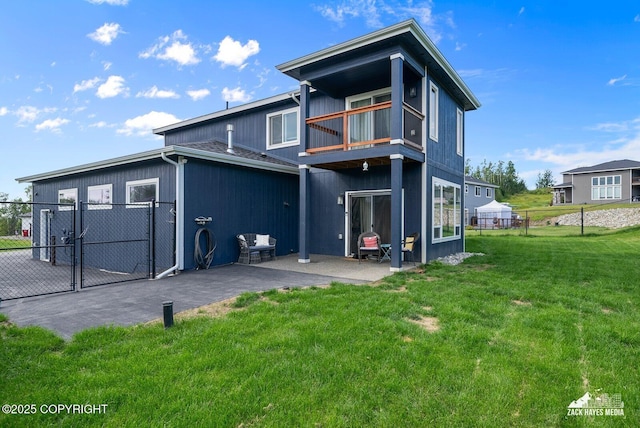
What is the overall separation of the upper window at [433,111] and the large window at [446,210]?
1352 millimetres

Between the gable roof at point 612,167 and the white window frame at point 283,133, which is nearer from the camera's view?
the white window frame at point 283,133

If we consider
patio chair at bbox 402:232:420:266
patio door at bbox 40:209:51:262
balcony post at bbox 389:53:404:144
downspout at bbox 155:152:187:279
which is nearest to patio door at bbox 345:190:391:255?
patio chair at bbox 402:232:420:266

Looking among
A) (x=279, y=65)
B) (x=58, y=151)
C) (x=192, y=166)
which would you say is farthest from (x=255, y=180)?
(x=58, y=151)

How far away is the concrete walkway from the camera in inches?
175

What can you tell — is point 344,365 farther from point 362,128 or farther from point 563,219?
point 563,219

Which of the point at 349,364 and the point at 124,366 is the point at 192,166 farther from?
the point at 349,364

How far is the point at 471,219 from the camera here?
108ft

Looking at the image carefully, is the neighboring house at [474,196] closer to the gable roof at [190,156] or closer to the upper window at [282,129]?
the upper window at [282,129]

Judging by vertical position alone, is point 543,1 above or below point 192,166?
above

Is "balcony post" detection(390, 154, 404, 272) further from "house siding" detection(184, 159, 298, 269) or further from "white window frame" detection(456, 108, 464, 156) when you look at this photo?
"white window frame" detection(456, 108, 464, 156)

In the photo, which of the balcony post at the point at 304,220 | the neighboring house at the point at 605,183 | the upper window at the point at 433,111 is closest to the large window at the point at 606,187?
the neighboring house at the point at 605,183

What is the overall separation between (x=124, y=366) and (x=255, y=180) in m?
7.63

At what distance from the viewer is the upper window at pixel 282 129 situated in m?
11.9

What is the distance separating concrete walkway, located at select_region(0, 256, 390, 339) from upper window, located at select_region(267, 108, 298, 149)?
16.2ft
